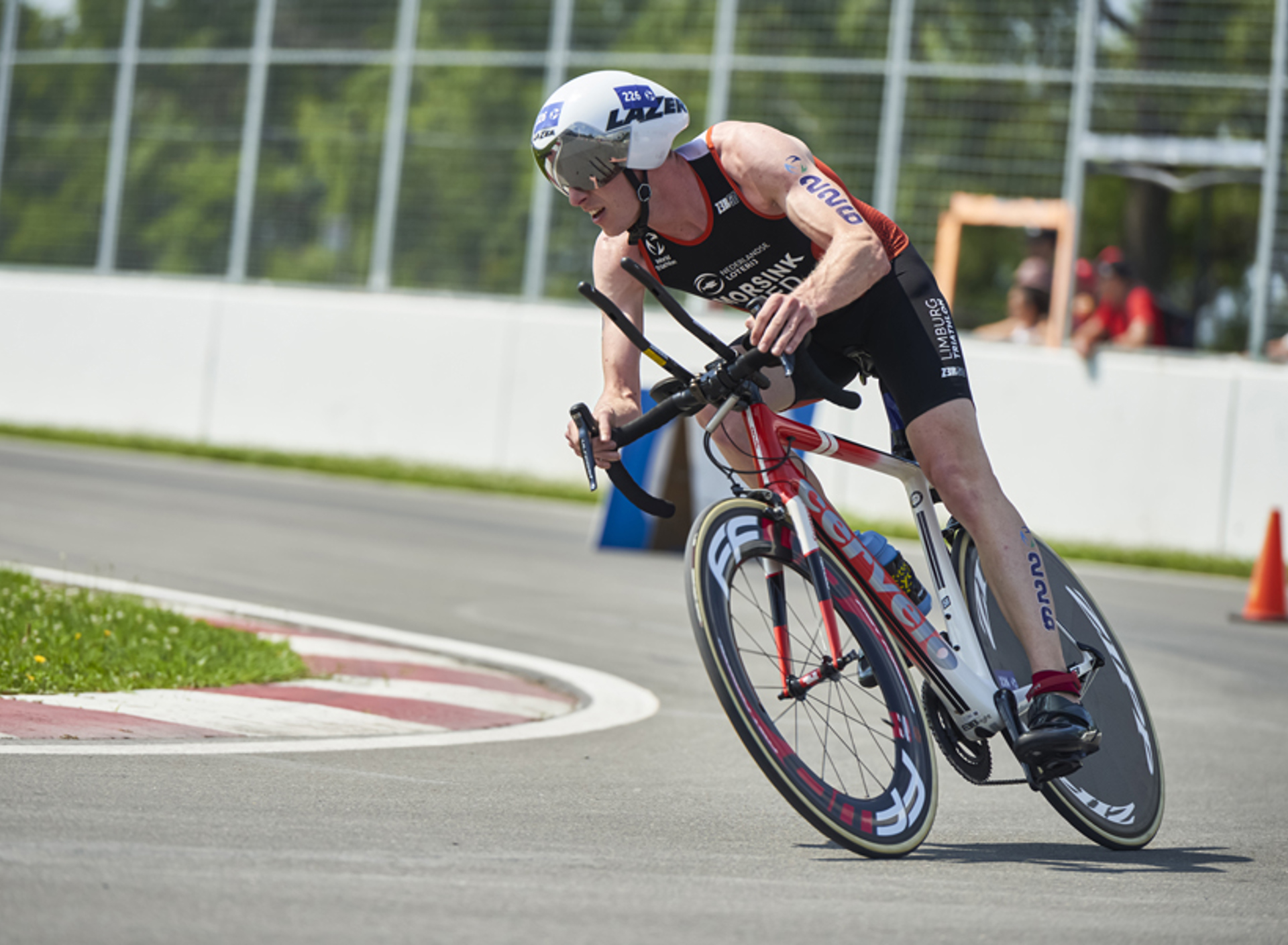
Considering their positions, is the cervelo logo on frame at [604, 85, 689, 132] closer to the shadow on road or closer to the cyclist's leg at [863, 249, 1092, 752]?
the cyclist's leg at [863, 249, 1092, 752]

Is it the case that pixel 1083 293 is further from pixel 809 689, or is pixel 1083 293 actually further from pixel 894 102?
pixel 809 689

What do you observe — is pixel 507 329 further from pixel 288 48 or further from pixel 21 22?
pixel 21 22

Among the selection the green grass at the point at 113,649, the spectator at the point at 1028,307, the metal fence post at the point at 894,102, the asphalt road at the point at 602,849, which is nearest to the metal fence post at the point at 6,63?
the metal fence post at the point at 894,102

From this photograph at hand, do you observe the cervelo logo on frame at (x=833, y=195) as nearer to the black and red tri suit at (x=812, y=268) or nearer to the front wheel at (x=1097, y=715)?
the black and red tri suit at (x=812, y=268)

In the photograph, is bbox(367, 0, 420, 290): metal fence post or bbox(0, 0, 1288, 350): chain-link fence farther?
bbox(367, 0, 420, 290): metal fence post

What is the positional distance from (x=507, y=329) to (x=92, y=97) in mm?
7453

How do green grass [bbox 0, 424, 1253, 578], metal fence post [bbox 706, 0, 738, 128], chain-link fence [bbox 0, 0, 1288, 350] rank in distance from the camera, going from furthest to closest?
1. metal fence post [bbox 706, 0, 738, 128]
2. chain-link fence [bbox 0, 0, 1288, 350]
3. green grass [bbox 0, 424, 1253, 578]

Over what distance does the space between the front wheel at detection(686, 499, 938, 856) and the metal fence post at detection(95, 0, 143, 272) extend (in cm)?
1868

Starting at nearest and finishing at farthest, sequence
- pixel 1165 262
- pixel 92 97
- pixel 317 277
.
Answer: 1. pixel 1165 262
2. pixel 317 277
3. pixel 92 97

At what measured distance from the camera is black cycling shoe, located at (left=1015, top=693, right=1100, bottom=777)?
4316 mm

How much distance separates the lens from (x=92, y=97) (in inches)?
866

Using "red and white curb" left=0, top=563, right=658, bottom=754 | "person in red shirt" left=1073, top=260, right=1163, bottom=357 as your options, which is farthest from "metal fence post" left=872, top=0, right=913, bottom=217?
"red and white curb" left=0, top=563, right=658, bottom=754

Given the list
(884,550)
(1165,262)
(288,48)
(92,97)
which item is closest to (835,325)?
(884,550)

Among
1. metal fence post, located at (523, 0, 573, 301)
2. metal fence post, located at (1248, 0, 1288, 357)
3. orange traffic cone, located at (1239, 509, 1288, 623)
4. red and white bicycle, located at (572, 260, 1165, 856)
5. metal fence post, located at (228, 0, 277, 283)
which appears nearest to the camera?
red and white bicycle, located at (572, 260, 1165, 856)
